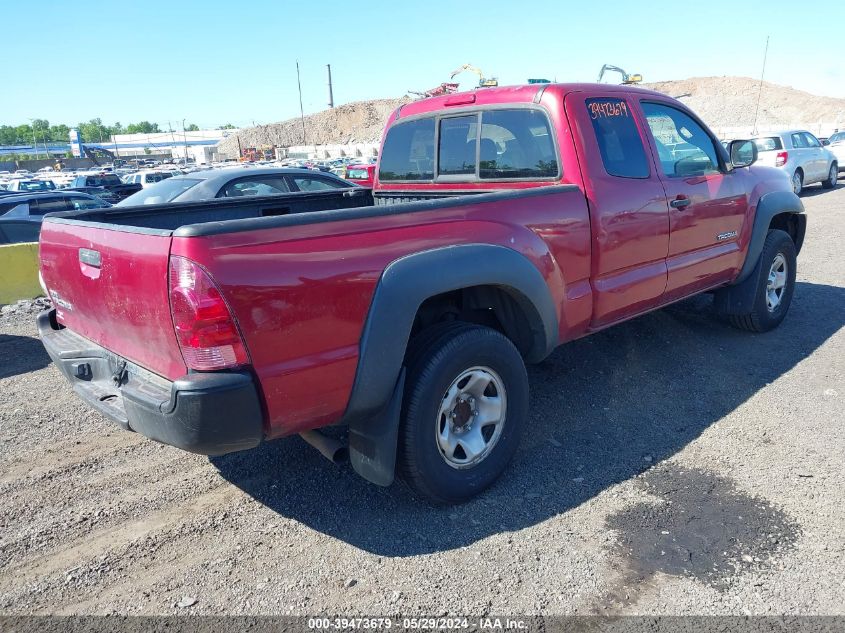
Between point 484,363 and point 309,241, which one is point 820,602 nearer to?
point 484,363

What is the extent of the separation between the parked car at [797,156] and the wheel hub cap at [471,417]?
1533 centimetres

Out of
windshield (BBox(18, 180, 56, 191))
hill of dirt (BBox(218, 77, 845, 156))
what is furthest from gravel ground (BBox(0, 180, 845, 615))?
hill of dirt (BBox(218, 77, 845, 156))

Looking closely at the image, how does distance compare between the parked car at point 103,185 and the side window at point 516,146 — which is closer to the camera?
the side window at point 516,146

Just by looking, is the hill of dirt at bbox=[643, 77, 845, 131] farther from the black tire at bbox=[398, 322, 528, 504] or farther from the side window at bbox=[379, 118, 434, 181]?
the black tire at bbox=[398, 322, 528, 504]

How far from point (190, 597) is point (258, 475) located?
104 cm

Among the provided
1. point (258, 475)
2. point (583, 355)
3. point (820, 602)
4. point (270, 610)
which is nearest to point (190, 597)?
point (270, 610)

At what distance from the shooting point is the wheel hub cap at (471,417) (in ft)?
10.5

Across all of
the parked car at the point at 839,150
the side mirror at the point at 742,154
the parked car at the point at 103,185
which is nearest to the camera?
the side mirror at the point at 742,154

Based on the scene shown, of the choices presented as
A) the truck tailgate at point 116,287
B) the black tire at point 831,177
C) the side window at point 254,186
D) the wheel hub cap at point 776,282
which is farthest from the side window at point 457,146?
the black tire at point 831,177

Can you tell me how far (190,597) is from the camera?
2.69 meters

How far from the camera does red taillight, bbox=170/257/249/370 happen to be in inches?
91.8

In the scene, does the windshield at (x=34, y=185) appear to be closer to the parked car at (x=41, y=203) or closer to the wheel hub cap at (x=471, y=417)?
the parked car at (x=41, y=203)

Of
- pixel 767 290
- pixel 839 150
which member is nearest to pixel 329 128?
pixel 839 150

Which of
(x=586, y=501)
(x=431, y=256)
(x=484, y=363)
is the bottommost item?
(x=586, y=501)
